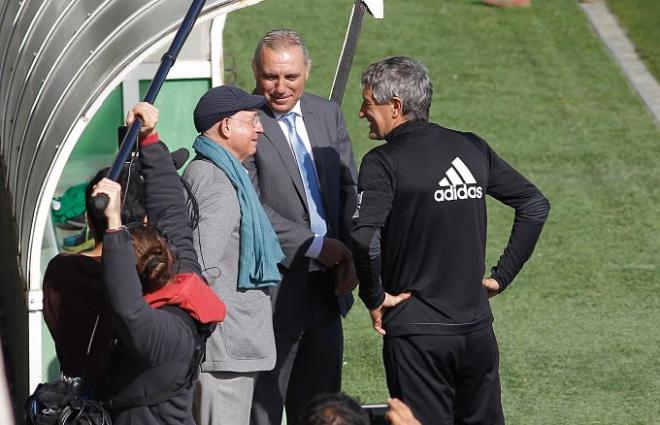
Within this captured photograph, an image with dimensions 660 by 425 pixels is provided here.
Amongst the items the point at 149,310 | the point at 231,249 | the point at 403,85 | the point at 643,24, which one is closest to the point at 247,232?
the point at 231,249

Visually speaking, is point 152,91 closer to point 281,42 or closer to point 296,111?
point 281,42

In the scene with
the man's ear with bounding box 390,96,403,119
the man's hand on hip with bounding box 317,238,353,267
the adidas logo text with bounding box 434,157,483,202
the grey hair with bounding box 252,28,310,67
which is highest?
the grey hair with bounding box 252,28,310,67

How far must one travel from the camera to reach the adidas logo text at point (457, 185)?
4707mm

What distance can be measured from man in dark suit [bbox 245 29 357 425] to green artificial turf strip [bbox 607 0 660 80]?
9.21m

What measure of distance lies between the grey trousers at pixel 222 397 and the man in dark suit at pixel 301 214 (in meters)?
0.29

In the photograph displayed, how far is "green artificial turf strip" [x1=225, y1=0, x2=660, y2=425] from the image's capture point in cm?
741

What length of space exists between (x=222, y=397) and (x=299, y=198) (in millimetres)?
910

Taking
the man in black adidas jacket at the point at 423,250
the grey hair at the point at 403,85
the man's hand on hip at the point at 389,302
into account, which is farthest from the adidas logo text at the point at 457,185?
the man's hand on hip at the point at 389,302

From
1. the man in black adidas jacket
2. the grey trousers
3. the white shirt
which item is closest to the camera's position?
the man in black adidas jacket

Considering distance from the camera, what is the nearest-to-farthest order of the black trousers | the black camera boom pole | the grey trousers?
the black camera boom pole < the black trousers < the grey trousers

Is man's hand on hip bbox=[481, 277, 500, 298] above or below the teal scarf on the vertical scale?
below

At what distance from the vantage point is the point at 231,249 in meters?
4.95

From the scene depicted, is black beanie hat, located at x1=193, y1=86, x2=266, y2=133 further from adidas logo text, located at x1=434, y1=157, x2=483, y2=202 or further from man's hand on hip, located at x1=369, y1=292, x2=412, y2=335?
man's hand on hip, located at x1=369, y1=292, x2=412, y2=335

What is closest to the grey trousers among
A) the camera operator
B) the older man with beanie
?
the older man with beanie
